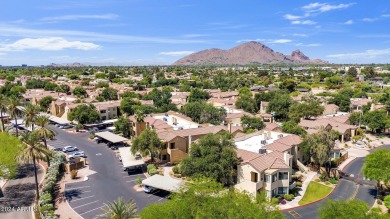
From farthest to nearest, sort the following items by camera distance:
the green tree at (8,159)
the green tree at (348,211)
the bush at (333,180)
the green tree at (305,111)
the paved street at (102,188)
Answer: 1. the green tree at (305,111)
2. the bush at (333,180)
3. the green tree at (8,159)
4. the paved street at (102,188)
5. the green tree at (348,211)

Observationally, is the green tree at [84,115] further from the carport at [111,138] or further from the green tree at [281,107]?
the green tree at [281,107]

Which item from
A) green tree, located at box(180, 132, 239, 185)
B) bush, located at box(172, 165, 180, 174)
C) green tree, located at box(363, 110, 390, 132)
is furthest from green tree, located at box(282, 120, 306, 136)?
bush, located at box(172, 165, 180, 174)

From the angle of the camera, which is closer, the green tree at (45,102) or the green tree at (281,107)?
the green tree at (281,107)

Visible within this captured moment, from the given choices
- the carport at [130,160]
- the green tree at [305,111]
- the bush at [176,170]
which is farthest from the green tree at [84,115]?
the green tree at [305,111]

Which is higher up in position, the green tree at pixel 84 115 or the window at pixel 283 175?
the green tree at pixel 84 115

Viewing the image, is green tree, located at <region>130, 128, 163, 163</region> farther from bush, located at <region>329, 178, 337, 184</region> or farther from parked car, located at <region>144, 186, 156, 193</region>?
bush, located at <region>329, 178, 337, 184</region>

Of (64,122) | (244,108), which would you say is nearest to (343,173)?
(244,108)
